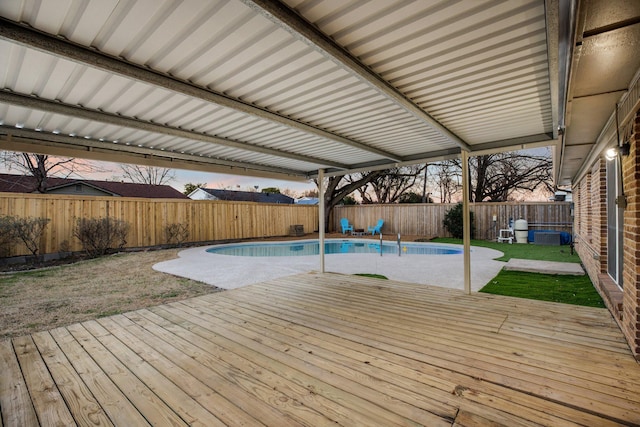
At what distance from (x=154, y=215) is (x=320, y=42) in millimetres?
10603

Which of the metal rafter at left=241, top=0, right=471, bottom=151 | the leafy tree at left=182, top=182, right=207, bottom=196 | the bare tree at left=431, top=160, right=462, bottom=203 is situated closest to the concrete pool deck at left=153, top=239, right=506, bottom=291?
the metal rafter at left=241, top=0, right=471, bottom=151

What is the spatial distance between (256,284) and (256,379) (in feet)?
10.2

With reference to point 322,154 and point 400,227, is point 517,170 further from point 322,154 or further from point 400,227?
point 322,154

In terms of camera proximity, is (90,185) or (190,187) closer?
(90,185)

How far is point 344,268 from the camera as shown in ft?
22.0

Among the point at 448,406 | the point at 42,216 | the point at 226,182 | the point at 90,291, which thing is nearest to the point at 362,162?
the point at 448,406

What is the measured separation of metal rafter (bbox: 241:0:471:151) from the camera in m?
1.56

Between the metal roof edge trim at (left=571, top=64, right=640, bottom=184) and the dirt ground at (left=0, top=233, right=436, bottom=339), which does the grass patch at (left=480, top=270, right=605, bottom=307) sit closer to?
the metal roof edge trim at (left=571, top=64, right=640, bottom=184)

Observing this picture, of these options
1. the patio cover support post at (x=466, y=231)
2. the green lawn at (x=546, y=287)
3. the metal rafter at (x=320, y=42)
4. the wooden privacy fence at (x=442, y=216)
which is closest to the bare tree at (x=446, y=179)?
the wooden privacy fence at (x=442, y=216)

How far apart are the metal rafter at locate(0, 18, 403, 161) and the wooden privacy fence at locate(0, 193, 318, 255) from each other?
8504mm

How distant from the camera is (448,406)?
5.83ft

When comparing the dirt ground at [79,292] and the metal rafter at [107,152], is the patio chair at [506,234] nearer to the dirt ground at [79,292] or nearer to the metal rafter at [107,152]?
the metal rafter at [107,152]

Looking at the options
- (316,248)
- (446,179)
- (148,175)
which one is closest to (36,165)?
(148,175)

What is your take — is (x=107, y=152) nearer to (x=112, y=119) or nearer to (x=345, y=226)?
(x=112, y=119)
